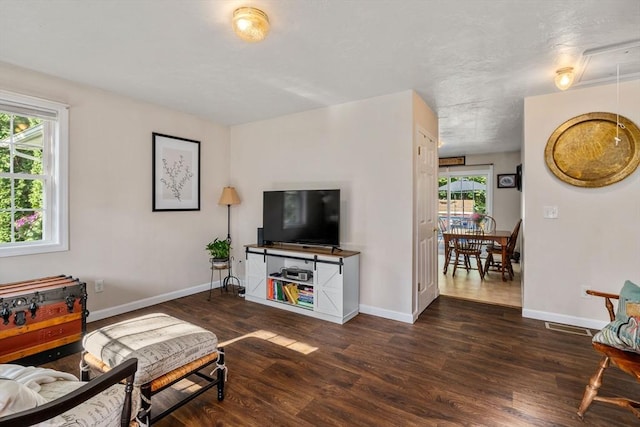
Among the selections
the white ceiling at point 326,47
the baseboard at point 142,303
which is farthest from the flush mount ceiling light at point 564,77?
the baseboard at point 142,303

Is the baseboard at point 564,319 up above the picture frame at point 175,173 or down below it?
Answer: below

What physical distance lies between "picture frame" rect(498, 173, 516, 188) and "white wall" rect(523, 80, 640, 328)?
361 cm

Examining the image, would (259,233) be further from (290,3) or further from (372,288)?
(290,3)

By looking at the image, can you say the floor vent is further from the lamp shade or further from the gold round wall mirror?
the lamp shade

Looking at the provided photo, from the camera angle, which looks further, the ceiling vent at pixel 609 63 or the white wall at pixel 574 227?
the white wall at pixel 574 227

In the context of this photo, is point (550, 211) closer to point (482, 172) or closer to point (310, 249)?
point (310, 249)

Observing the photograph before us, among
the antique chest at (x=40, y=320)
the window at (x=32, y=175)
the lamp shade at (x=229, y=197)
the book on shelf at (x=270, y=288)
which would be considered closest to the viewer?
the antique chest at (x=40, y=320)

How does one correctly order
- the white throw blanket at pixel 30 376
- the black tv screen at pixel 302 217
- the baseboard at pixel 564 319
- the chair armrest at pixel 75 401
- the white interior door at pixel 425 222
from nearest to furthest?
the chair armrest at pixel 75 401
the white throw blanket at pixel 30 376
the baseboard at pixel 564 319
the white interior door at pixel 425 222
the black tv screen at pixel 302 217

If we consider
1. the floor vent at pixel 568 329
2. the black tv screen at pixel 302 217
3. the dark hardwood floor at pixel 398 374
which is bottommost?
the dark hardwood floor at pixel 398 374

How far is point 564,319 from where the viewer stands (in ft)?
10.3

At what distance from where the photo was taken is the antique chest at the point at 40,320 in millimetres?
2238

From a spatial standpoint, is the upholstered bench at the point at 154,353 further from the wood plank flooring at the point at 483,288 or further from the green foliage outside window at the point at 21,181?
the wood plank flooring at the point at 483,288

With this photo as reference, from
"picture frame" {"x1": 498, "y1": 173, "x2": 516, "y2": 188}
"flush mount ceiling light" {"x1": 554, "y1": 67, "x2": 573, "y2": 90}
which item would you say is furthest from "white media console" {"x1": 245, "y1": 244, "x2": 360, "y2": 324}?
"picture frame" {"x1": 498, "y1": 173, "x2": 516, "y2": 188}

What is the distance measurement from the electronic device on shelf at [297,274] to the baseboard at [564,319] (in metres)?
2.39
